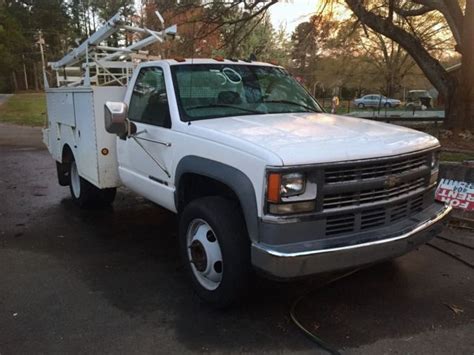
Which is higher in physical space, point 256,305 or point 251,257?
point 251,257

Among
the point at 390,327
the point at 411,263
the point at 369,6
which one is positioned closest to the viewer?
the point at 390,327

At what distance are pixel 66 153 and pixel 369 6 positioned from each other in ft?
41.5

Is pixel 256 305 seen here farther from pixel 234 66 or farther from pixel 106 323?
pixel 234 66

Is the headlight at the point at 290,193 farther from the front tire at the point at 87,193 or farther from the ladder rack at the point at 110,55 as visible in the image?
the front tire at the point at 87,193

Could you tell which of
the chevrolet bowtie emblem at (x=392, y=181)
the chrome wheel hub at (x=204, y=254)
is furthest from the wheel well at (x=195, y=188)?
the chevrolet bowtie emblem at (x=392, y=181)

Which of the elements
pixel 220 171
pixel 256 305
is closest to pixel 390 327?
pixel 256 305

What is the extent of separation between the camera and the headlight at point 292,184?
311cm

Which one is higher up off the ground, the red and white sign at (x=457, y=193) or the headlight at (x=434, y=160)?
the headlight at (x=434, y=160)

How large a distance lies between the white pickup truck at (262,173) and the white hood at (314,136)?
1 centimetres

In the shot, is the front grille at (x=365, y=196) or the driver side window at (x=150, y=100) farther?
the driver side window at (x=150, y=100)

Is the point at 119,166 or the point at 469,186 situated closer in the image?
the point at 119,166

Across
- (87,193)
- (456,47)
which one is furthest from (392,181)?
(456,47)

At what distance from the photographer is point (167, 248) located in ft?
17.4

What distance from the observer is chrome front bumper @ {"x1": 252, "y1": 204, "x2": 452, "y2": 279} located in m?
3.08
